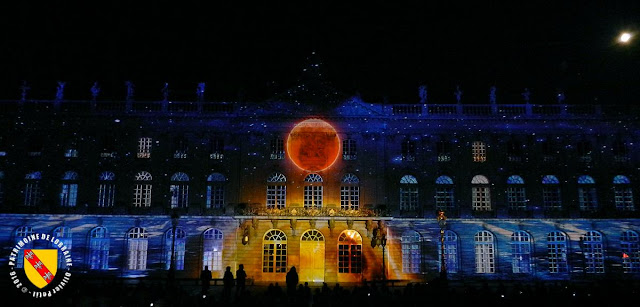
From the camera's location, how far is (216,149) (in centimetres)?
3309

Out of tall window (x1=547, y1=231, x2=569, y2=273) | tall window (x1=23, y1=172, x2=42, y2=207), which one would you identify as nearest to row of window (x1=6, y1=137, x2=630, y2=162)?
tall window (x1=23, y1=172, x2=42, y2=207)

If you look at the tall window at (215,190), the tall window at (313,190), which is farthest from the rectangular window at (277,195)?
the tall window at (215,190)

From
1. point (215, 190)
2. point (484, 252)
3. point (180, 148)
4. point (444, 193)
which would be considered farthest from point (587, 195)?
point (180, 148)

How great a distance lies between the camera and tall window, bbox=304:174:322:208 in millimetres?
32344

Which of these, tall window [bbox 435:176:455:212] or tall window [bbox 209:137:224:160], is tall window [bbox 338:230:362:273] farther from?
tall window [bbox 209:137:224:160]

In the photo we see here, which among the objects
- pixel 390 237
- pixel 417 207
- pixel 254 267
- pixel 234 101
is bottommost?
pixel 254 267

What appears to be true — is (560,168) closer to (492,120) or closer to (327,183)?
(492,120)

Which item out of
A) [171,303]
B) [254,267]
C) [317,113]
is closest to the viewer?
[171,303]

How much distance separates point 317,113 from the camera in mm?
33031

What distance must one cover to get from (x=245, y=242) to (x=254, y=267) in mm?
1757

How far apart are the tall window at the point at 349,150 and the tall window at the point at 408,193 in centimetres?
378

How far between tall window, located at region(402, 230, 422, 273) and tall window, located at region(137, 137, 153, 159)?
18.8 metres

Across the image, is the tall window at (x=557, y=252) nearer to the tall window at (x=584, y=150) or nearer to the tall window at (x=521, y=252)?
the tall window at (x=521, y=252)

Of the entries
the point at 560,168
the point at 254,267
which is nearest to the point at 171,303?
the point at 254,267
